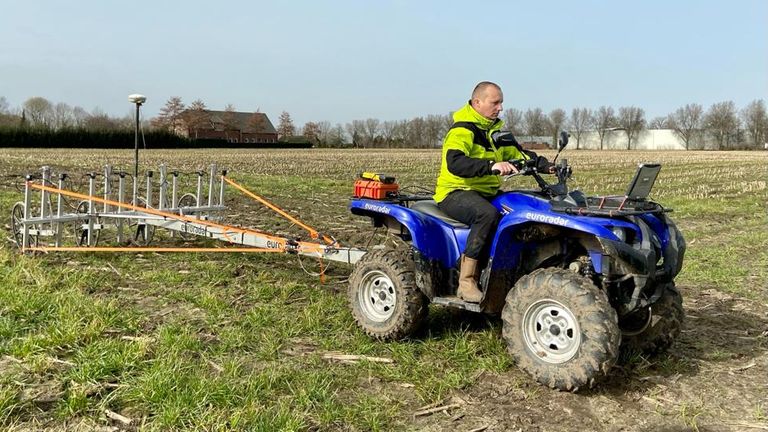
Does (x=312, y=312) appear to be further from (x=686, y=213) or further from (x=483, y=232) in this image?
(x=686, y=213)

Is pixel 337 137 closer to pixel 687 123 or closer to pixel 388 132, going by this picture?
pixel 388 132

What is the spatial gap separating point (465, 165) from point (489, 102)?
58 centimetres

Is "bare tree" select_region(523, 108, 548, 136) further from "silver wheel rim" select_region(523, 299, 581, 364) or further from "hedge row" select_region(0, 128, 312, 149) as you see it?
"silver wheel rim" select_region(523, 299, 581, 364)

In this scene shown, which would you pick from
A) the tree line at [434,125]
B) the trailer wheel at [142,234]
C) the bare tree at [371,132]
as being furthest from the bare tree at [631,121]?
the trailer wheel at [142,234]

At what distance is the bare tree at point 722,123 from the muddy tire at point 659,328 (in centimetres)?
11059

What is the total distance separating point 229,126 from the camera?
107312 mm

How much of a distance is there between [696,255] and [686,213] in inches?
214

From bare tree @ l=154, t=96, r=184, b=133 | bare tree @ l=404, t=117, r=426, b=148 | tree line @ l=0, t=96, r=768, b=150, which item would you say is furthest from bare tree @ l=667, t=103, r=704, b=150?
bare tree @ l=154, t=96, r=184, b=133

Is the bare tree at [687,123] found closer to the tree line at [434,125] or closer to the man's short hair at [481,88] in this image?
the tree line at [434,125]

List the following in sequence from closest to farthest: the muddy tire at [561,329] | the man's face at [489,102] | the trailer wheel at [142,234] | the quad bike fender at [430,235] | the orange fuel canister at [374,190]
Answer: the muddy tire at [561,329] → the man's face at [489,102] → the quad bike fender at [430,235] → the orange fuel canister at [374,190] → the trailer wheel at [142,234]

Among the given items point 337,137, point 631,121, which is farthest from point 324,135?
point 631,121

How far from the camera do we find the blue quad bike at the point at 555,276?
3.91 meters

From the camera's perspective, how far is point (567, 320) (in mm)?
4051

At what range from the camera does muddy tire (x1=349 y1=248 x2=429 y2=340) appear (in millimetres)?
4836
